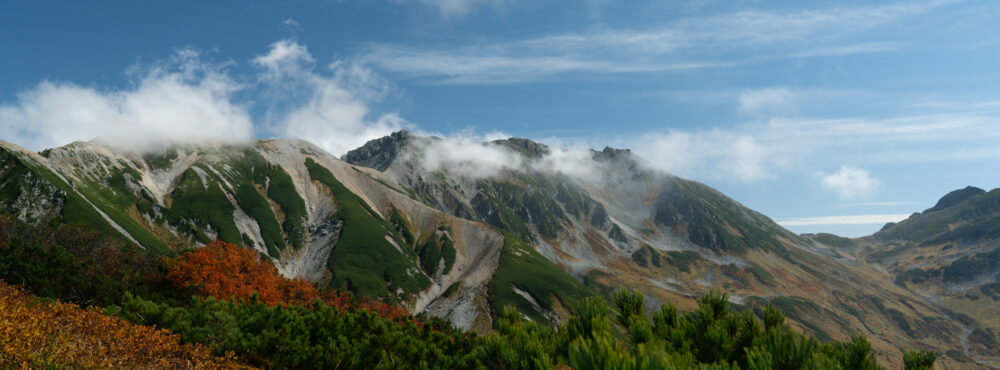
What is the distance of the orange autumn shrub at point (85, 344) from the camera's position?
37.9 feet

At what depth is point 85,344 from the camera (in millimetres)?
13438

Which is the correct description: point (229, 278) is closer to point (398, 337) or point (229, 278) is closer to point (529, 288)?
point (398, 337)

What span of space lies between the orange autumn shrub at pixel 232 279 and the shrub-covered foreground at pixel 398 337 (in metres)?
6.31

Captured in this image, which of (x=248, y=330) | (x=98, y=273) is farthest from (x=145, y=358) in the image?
(x=98, y=273)

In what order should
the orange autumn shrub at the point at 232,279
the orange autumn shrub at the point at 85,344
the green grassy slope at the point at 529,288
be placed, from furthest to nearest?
the green grassy slope at the point at 529,288
the orange autumn shrub at the point at 232,279
the orange autumn shrub at the point at 85,344

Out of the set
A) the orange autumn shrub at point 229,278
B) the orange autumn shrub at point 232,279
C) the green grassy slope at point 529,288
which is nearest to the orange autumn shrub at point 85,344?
the orange autumn shrub at point 232,279

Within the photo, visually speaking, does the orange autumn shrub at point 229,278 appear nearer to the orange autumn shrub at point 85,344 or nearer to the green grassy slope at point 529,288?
the orange autumn shrub at point 85,344

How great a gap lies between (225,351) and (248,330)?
11.3 ft

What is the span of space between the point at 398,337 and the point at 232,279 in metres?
43.3

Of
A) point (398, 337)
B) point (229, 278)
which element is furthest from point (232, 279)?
point (398, 337)

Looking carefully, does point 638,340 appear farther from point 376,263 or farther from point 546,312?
point 376,263

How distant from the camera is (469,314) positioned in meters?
157

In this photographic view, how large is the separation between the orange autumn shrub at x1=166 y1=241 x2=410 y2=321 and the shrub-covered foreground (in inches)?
248

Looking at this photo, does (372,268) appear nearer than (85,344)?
No
